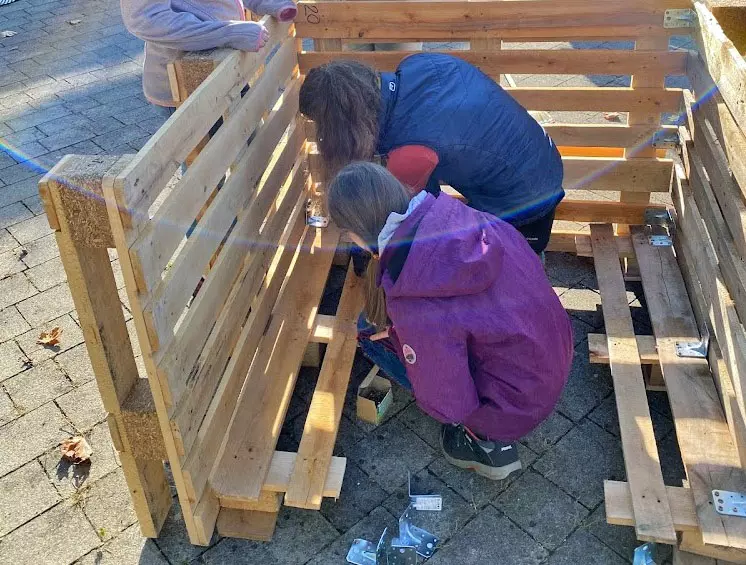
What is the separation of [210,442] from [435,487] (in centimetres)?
94

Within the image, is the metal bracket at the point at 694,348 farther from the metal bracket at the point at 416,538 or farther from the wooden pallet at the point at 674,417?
the metal bracket at the point at 416,538

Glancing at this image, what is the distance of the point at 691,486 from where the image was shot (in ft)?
9.31

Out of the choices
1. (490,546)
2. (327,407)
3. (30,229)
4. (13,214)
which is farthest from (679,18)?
(13,214)

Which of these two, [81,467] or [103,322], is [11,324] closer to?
[81,467]

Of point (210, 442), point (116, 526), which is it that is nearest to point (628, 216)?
point (210, 442)

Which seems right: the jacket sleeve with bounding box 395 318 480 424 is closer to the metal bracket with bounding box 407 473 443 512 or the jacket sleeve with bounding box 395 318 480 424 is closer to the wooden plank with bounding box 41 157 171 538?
the metal bracket with bounding box 407 473 443 512

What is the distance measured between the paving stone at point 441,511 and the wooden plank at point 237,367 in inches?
29.6

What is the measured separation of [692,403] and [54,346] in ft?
10.2

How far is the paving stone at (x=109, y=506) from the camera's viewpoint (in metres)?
3.06

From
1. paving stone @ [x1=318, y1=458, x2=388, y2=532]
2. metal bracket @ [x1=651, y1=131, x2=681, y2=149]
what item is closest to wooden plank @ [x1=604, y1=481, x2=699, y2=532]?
paving stone @ [x1=318, y1=458, x2=388, y2=532]

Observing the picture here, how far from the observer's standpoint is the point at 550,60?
4.13m

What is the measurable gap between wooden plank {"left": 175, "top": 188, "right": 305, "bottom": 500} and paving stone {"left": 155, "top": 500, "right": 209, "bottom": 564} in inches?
11.3

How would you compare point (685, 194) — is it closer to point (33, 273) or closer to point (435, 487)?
point (435, 487)

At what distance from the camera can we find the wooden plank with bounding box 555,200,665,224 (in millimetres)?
4449
